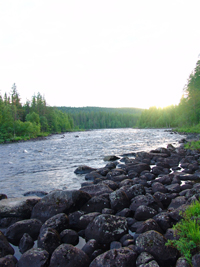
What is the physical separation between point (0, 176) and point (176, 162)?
11.7 m

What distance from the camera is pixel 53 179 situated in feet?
36.2

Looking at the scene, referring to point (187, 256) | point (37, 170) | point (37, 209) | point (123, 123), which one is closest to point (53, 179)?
point (37, 170)

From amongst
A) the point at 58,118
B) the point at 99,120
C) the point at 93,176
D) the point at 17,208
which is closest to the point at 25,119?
the point at 58,118

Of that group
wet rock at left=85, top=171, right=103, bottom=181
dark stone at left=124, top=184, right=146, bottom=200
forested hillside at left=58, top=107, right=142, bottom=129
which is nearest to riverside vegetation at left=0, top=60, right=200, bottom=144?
forested hillside at left=58, top=107, right=142, bottom=129

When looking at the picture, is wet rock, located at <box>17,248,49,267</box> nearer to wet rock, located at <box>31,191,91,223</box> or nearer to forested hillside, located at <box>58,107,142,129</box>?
wet rock, located at <box>31,191,91,223</box>

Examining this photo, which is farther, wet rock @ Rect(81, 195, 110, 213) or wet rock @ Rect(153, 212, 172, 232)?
wet rock @ Rect(81, 195, 110, 213)

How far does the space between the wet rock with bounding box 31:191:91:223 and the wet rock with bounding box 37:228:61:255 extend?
1333 mm

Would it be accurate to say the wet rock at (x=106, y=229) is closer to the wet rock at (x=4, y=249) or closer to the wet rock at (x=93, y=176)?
the wet rock at (x=4, y=249)

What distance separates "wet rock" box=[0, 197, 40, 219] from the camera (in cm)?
602

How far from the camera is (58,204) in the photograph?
6062mm

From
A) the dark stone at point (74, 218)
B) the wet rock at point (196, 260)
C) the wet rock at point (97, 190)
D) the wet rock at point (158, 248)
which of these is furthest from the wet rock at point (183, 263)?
the wet rock at point (97, 190)

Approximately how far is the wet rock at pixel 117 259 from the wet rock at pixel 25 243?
184 cm

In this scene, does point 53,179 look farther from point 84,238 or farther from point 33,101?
point 33,101

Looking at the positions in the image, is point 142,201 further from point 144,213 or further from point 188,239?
point 188,239
